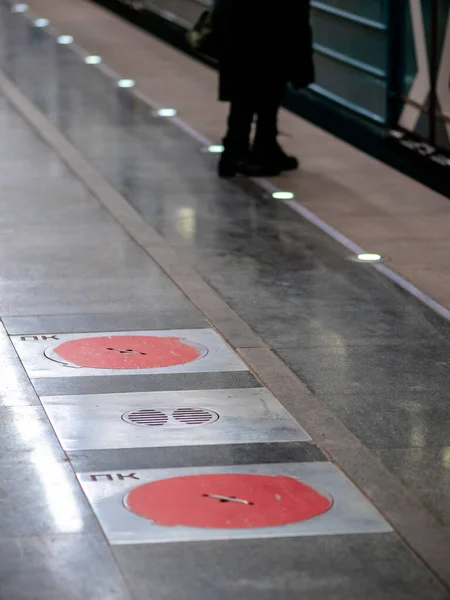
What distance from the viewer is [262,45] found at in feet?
33.6

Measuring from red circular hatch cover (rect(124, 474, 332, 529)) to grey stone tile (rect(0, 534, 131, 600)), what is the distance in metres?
0.33

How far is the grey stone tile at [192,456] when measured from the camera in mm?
5348

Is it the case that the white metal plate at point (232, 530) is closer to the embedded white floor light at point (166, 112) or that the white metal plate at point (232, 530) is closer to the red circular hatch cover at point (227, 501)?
the red circular hatch cover at point (227, 501)

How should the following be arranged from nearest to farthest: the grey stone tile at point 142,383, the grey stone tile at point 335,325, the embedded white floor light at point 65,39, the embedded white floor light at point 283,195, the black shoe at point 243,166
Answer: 1. the grey stone tile at point 142,383
2. the grey stone tile at point 335,325
3. the embedded white floor light at point 283,195
4. the black shoe at point 243,166
5. the embedded white floor light at point 65,39

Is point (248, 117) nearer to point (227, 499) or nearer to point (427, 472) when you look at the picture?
point (427, 472)

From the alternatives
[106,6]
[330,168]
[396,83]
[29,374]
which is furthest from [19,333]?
[106,6]

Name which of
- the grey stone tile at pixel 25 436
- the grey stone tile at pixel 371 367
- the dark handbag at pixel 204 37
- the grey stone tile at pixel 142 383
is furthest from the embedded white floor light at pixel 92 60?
the grey stone tile at pixel 25 436

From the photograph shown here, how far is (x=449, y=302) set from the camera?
7.68 m

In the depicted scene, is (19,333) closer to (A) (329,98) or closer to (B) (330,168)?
(B) (330,168)

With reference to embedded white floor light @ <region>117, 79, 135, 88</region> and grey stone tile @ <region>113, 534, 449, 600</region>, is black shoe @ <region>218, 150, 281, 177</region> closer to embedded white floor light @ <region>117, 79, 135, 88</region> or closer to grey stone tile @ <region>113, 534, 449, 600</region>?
embedded white floor light @ <region>117, 79, 135, 88</region>

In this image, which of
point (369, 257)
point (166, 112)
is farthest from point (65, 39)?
point (369, 257)

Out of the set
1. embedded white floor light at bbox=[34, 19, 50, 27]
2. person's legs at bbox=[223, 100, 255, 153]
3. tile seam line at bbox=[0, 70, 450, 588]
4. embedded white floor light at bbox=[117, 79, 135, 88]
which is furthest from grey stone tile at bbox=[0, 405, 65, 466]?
embedded white floor light at bbox=[34, 19, 50, 27]

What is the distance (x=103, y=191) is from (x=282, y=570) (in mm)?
6075

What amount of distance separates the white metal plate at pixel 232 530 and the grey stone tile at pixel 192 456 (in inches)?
2.2
